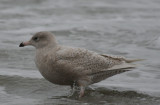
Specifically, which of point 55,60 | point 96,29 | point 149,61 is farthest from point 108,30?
point 55,60

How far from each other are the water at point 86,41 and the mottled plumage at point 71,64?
0.34m

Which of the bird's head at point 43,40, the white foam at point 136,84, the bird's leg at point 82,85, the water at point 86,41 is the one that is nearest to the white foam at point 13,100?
the water at point 86,41

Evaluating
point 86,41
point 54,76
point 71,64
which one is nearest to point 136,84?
point 71,64

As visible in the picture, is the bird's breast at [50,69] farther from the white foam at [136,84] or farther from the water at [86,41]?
the white foam at [136,84]

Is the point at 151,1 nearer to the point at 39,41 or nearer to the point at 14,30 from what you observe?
the point at 14,30

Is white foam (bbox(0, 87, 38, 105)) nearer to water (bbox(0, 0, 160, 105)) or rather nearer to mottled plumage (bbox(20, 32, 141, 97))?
water (bbox(0, 0, 160, 105))

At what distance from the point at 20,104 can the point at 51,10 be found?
10849 mm

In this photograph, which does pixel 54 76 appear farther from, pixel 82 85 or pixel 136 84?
pixel 136 84

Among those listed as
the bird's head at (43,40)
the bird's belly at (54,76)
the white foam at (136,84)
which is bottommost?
the white foam at (136,84)

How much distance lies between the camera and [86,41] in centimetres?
1290

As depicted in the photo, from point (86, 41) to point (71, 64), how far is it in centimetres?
505

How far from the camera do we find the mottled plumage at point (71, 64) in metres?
7.78

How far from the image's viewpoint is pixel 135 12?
17.9m

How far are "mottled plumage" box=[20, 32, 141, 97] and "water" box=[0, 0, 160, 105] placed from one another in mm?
345
